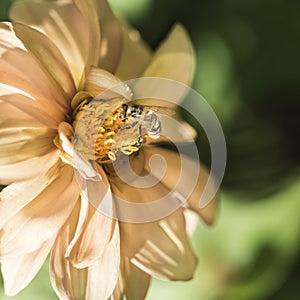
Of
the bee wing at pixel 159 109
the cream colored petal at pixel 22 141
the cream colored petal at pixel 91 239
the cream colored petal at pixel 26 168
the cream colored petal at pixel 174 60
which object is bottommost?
the cream colored petal at pixel 91 239

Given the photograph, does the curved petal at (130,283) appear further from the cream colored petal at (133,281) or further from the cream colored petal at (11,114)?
the cream colored petal at (11,114)

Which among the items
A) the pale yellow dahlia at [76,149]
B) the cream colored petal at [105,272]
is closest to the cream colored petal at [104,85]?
the pale yellow dahlia at [76,149]

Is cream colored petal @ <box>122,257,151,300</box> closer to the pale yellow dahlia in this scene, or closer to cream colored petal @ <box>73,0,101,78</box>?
the pale yellow dahlia

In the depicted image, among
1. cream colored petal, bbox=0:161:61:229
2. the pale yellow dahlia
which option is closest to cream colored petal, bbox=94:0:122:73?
the pale yellow dahlia

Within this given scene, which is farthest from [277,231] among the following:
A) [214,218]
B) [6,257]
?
[6,257]

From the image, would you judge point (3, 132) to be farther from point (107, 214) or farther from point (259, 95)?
point (259, 95)
